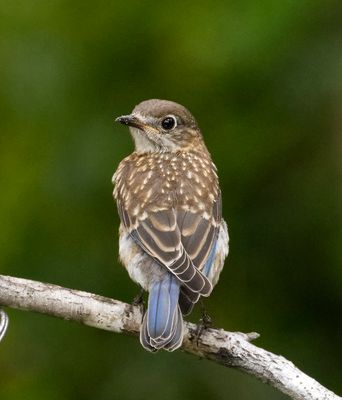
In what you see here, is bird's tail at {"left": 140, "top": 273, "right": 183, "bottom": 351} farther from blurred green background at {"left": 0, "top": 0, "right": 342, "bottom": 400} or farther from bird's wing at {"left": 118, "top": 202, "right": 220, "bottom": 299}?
blurred green background at {"left": 0, "top": 0, "right": 342, "bottom": 400}

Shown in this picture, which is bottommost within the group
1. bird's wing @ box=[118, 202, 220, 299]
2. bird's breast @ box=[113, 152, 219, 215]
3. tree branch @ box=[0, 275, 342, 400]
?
tree branch @ box=[0, 275, 342, 400]

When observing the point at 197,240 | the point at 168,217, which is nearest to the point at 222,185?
the point at 168,217

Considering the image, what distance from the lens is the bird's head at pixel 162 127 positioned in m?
8.09

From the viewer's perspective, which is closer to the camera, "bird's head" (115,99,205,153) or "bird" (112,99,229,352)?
"bird" (112,99,229,352)

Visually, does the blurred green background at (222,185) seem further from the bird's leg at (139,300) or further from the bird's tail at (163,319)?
the bird's tail at (163,319)

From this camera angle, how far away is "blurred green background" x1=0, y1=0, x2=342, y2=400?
8570 mm

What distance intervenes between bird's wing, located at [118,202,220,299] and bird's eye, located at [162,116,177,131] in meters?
0.90

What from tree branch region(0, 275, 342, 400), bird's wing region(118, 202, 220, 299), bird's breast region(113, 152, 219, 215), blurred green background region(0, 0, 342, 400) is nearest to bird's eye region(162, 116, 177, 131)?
bird's breast region(113, 152, 219, 215)

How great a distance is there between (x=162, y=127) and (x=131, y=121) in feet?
1.04

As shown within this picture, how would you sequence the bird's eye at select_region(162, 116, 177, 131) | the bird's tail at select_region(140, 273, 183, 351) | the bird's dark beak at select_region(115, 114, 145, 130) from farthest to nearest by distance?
the bird's eye at select_region(162, 116, 177, 131), the bird's dark beak at select_region(115, 114, 145, 130), the bird's tail at select_region(140, 273, 183, 351)

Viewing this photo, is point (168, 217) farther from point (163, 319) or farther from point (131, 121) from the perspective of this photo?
point (131, 121)

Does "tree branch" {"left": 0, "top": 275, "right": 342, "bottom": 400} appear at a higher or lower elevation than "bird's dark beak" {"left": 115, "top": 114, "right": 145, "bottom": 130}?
lower

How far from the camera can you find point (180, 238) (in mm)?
7148

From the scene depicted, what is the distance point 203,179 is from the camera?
779cm
